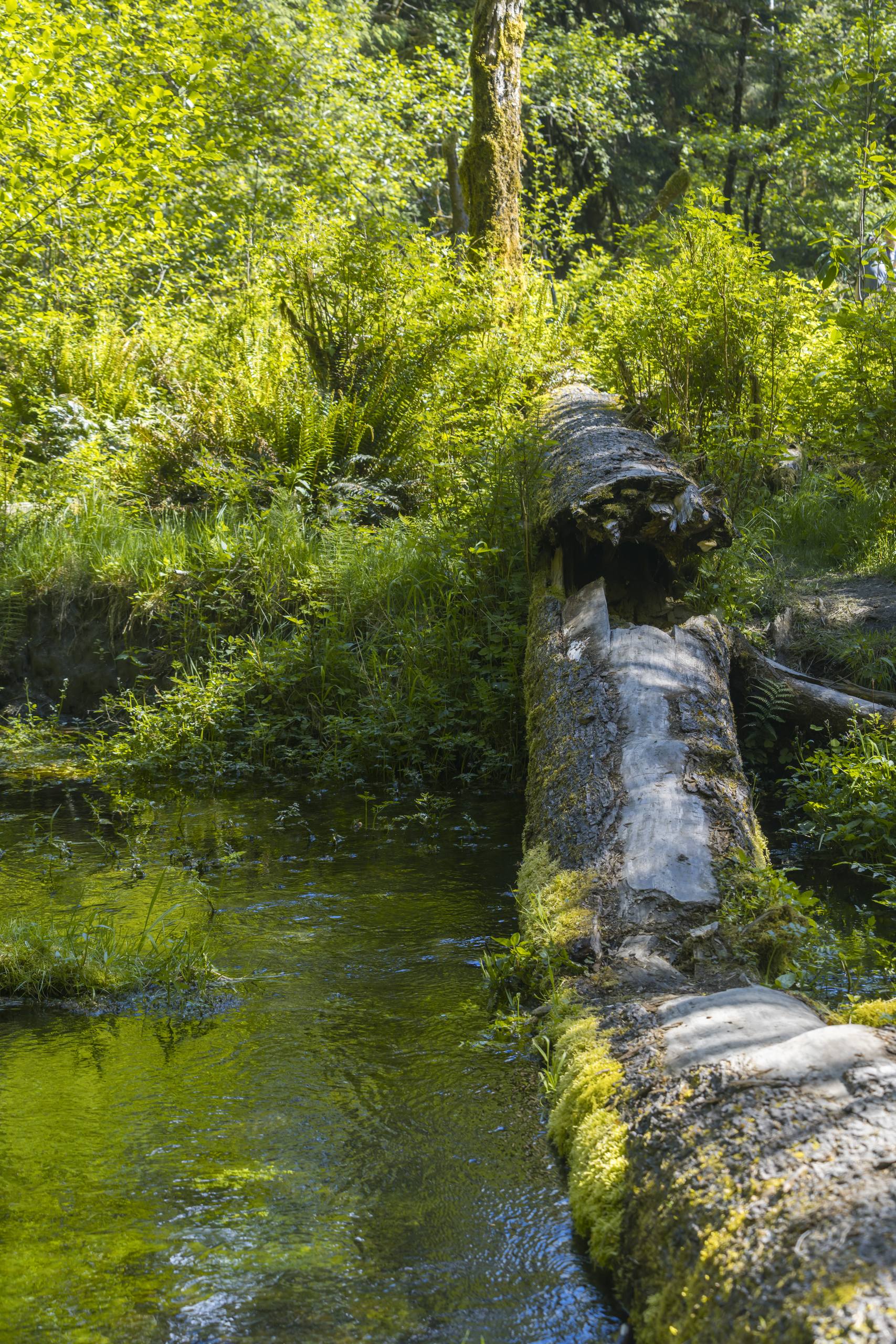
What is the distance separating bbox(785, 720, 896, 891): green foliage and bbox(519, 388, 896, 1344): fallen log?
0.65m

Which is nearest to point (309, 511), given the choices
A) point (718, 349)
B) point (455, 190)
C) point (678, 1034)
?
point (718, 349)

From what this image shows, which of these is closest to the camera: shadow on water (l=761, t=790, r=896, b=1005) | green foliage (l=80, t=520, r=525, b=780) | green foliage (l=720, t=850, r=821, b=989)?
green foliage (l=720, t=850, r=821, b=989)

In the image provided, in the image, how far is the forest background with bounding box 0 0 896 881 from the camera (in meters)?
6.07

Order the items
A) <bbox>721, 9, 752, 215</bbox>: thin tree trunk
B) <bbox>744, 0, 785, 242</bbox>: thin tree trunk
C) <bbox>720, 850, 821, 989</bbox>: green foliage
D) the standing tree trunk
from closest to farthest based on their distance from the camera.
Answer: <bbox>720, 850, 821, 989</bbox>: green foliage < the standing tree trunk < <bbox>744, 0, 785, 242</bbox>: thin tree trunk < <bbox>721, 9, 752, 215</bbox>: thin tree trunk

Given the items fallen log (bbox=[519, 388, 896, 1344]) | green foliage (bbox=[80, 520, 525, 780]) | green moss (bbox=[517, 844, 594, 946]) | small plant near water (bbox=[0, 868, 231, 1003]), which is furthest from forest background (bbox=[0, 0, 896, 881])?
small plant near water (bbox=[0, 868, 231, 1003])

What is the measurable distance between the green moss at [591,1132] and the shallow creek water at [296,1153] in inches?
2.7

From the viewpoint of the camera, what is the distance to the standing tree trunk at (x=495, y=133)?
10594 millimetres

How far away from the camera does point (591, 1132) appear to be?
7.02 ft

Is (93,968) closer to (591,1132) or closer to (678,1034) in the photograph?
(591,1132)

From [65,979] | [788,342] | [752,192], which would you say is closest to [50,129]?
[788,342]

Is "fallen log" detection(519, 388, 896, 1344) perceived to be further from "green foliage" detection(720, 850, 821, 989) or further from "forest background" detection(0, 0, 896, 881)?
"forest background" detection(0, 0, 896, 881)

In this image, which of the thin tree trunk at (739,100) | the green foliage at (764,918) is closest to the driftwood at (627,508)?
the green foliage at (764,918)

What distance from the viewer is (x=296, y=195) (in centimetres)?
1502

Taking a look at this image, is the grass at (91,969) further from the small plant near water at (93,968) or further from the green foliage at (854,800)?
the green foliage at (854,800)
